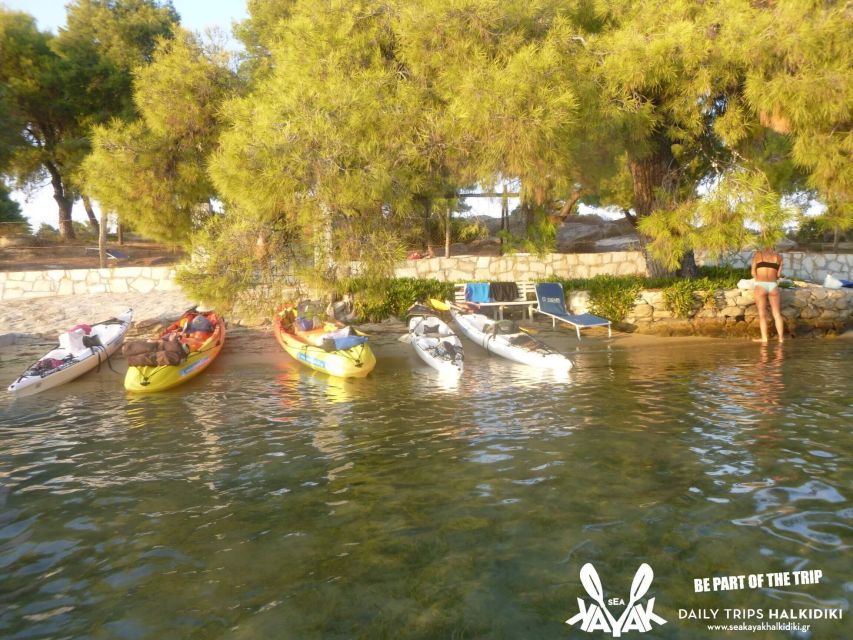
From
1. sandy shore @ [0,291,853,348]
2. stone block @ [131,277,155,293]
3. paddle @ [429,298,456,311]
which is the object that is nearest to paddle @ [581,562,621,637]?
sandy shore @ [0,291,853,348]

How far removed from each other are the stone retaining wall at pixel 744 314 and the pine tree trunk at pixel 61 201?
27820 millimetres

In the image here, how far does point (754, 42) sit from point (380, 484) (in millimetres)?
12876

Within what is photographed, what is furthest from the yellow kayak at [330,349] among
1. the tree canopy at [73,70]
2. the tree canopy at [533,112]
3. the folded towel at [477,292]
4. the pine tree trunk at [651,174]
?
the tree canopy at [73,70]

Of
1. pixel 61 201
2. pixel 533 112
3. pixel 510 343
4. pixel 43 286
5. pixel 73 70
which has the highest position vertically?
pixel 73 70

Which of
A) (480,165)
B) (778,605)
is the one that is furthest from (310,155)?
(778,605)

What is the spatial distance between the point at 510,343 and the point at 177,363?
6.58m

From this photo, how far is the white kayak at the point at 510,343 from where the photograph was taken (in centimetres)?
1164

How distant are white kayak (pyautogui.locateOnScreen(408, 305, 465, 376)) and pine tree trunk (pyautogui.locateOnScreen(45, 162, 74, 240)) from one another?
77.9ft

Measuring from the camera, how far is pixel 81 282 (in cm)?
2009

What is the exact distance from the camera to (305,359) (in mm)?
12242

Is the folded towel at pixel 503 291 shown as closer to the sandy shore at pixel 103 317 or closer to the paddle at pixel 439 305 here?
the sandy shore at pixel 103 317

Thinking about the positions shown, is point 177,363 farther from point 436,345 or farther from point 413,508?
point 413,508

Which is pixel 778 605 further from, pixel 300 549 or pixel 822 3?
pixel 822 3

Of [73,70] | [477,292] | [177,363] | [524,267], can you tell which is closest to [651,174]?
[524,267]
